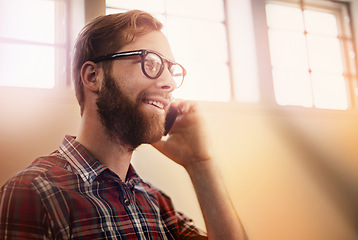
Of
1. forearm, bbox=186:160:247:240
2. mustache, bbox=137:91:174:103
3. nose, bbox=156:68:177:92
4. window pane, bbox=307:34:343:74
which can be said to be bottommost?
forearm, bbox=186:160:247:240

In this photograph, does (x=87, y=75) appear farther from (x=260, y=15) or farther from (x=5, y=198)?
(x=260, y=15)

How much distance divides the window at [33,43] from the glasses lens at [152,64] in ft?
0.94

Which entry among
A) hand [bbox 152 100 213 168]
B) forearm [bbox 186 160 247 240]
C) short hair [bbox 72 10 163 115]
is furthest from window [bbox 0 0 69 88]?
forearm [bbox 186 160 247 240]

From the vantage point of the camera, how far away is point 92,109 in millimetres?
876

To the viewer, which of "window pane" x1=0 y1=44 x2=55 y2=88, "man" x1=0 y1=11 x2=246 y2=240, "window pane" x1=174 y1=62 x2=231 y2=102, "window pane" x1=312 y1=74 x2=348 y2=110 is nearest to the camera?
"man" x1=0 y1=11 x2=246 y2=240

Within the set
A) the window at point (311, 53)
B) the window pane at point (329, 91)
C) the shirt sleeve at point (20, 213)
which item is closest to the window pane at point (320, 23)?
the window at point (311, 53)

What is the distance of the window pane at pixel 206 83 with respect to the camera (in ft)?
4.13

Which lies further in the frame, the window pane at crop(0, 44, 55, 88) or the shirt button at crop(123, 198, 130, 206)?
the window pane at crop(0, 44, 55, 88)

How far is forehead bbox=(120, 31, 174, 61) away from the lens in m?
0.88

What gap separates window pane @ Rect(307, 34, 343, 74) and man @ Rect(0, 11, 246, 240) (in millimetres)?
815

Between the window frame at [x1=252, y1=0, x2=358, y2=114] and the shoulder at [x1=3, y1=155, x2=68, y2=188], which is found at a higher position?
the window frame at [x1=252, y1=0, x2=358, y2=114]

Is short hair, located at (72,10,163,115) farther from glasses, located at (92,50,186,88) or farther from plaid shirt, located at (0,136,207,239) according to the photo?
plaid shirt, located at (0,136,207,239)

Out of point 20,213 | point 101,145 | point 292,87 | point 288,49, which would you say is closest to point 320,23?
point 288,49

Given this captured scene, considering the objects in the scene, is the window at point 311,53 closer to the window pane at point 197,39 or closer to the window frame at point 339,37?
the window frame at point 339,37
